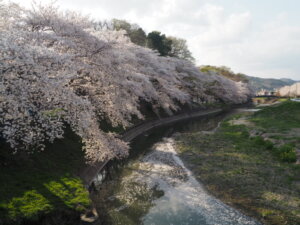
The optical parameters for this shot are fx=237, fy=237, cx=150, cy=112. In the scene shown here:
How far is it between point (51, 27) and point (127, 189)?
11054 mm

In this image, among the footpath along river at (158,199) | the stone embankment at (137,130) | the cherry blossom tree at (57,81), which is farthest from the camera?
the stone embankment at (137,130)

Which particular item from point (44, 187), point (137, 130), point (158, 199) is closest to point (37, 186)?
point (44, 187)

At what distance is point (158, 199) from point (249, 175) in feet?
20.6

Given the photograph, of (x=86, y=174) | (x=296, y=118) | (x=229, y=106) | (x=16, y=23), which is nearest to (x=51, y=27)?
(x=16, y=23)

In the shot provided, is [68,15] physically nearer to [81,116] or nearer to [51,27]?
[51,27]

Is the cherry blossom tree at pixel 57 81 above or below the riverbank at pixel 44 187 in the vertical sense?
above

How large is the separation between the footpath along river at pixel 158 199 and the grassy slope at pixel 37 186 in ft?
5.58

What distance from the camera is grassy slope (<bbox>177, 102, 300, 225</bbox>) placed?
38.2 feet

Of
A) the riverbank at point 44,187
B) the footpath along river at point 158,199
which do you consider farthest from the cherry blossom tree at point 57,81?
the footpath along river at point 158,199

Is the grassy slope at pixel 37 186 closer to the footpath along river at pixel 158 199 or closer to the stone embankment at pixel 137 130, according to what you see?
the stone embankment at pixel 137 130

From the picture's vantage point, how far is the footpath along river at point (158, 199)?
443 inches

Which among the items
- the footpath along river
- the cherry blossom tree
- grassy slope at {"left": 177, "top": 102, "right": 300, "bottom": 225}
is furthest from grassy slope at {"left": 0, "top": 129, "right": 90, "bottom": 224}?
grassy slope at {"left": 177, "top": 102, "right": 300, "bottom": 225}

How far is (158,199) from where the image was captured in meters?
13.4

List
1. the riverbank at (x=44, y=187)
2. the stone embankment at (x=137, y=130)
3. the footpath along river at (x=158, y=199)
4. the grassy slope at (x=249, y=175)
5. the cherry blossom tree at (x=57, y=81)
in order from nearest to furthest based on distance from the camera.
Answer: the cherry blossom tree at (x=57, y=81), the riverbank at (x=44, y=187), the footpath along river at (x=158, y=199), the grassy slope at (x=249, y=175), the stone embankment at (x=137, y=130)
